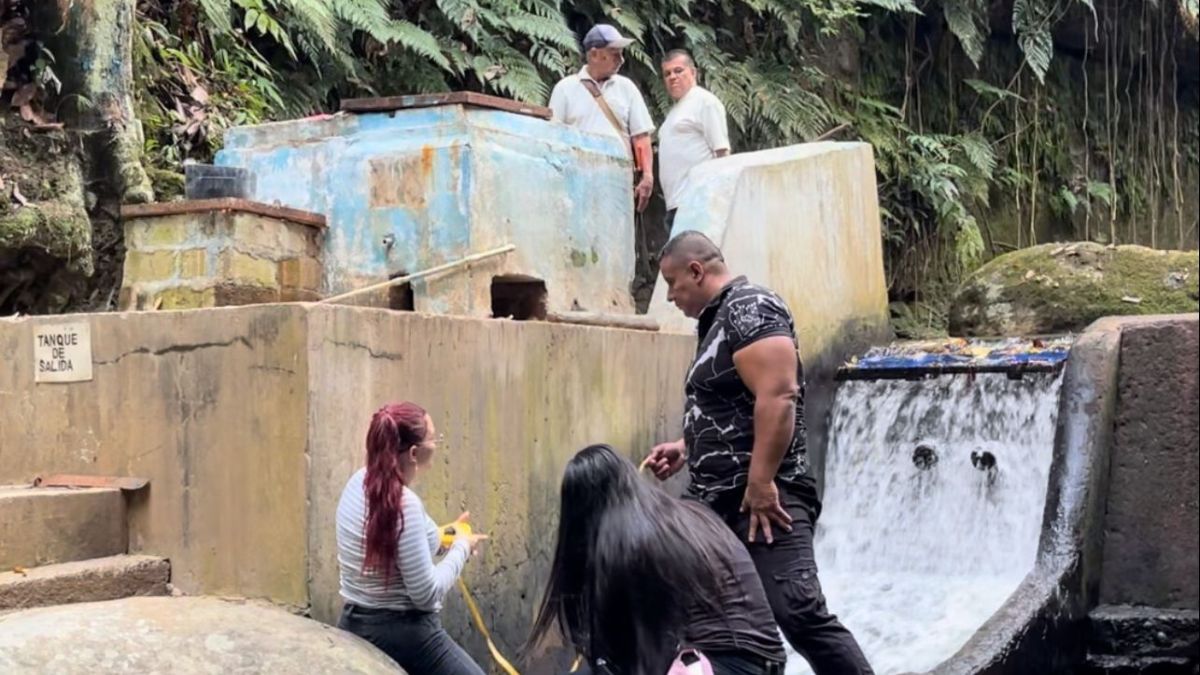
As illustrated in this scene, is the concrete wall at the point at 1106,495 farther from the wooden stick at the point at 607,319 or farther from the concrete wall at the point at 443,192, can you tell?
the concrete wall at the point at 443,192

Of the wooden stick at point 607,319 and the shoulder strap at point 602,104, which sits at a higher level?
the shoulder strap at point 602,104

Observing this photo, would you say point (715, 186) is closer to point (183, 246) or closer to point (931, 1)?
point (183, 246)

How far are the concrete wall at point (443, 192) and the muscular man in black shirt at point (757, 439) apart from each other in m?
1.62

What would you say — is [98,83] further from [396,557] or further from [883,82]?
[883,82]

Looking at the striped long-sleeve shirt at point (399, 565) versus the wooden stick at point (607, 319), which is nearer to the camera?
the striped long-sleeve shirt at point (399, 565)

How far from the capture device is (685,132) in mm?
8375

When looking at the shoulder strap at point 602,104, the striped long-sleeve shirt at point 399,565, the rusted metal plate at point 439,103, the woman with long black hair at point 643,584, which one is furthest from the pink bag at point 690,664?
the shoulder strap at point 602,104

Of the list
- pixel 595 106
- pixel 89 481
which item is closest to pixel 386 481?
pixel 89 481

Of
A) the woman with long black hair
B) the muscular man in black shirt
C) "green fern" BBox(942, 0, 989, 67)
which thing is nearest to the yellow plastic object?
the muscular man in black shirt

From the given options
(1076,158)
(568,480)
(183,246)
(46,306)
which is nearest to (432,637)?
(568,480)

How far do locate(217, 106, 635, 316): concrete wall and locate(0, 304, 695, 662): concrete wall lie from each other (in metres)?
0.49

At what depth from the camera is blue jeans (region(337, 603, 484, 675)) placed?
4.41 metres

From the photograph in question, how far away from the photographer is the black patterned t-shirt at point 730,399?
4.33m

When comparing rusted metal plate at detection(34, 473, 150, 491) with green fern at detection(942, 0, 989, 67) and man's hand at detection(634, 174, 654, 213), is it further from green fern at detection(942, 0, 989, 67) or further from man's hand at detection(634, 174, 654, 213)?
green fern at detection(942, 0, 989, 67)
